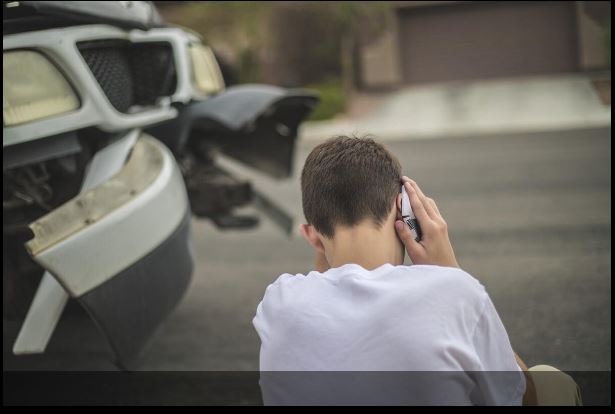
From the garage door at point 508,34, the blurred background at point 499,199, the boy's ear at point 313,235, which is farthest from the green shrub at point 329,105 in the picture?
the boy's ear at point 313,235

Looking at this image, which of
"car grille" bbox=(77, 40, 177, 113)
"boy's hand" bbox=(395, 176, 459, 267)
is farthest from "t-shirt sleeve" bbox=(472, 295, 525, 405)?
"car grille" bbox=(77, 40, 177, 113)

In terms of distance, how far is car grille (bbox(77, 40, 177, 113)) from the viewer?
11.9 feet

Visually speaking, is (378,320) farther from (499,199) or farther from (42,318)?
(499,199)

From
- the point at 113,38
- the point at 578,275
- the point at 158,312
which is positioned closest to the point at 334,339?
the point at 158,312

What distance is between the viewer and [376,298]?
1.53 m

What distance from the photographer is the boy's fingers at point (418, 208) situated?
1.72m

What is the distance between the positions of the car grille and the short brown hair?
2.10 metres

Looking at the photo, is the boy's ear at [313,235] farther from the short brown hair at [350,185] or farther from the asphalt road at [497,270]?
the asphalt road at [497,270]

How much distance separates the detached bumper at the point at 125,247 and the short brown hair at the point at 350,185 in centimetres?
131

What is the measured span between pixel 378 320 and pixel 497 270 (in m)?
3.84

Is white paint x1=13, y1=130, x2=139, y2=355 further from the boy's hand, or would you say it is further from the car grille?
the boy's hand

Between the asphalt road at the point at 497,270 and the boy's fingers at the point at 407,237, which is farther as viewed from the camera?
the asphalt road at the point at 497,270

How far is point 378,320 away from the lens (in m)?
1.51

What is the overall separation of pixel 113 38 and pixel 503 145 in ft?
32.0
